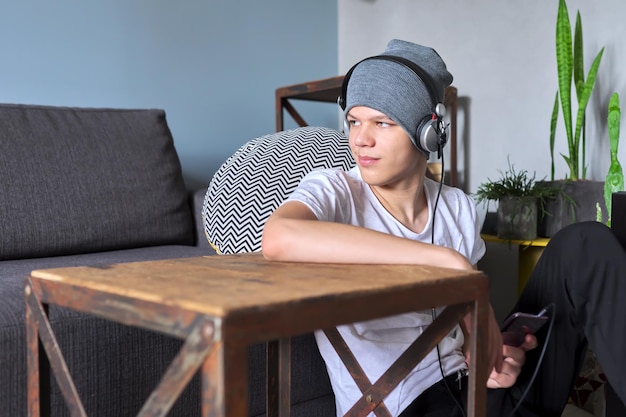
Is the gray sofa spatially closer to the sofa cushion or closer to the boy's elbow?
the sofa cushion

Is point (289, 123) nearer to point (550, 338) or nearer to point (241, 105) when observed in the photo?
point (241, 105)

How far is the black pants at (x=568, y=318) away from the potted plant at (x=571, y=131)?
0.87 m

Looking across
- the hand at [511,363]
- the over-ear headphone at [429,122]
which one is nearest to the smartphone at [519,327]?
the hand at [511,363]

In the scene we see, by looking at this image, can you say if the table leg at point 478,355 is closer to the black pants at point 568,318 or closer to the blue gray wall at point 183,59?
the black pants at point 568,318

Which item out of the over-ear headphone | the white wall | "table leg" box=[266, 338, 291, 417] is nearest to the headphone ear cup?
the over-ear headphone

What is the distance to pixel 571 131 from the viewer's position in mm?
1991

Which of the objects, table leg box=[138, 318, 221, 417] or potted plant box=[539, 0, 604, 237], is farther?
potted plant box=[539, 0, 604, 237]

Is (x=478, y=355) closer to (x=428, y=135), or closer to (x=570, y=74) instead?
(x=428, y=135)

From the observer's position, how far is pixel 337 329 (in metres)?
1.06

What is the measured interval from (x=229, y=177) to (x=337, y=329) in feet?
2.19

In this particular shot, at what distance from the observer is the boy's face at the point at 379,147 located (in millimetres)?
1067

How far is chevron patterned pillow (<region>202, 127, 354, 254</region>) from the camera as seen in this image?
1491 mm

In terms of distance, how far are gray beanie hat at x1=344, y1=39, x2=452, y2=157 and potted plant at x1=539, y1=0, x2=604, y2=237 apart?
98 centimetres

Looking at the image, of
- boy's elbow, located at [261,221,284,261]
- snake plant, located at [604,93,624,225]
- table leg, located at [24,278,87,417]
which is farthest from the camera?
snake plant, located at [604,93,624,225]
